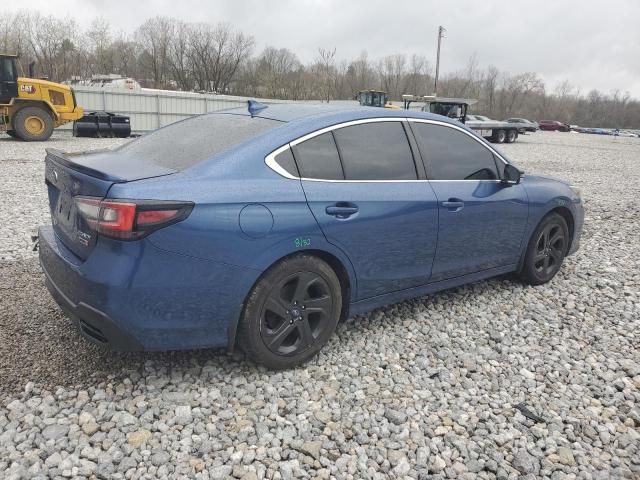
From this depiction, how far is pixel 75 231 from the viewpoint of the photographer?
280 centimetres

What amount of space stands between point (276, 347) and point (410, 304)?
1.58 meters

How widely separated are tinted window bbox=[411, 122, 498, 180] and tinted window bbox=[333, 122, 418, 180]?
0.64ft

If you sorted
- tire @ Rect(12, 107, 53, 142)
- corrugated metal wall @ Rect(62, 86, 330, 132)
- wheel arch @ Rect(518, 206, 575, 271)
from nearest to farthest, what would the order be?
1. wheel arch @ Rect(518, 206, 575, 271)
2. tire @ Rect(12, 107, 53, 142)
3. corrugated metal wall @ Rect(62, 86, 330, 132)

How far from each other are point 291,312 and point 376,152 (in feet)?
4.01

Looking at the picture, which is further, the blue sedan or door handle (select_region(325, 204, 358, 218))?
door handle (select_region(325, 204, 358, 218))

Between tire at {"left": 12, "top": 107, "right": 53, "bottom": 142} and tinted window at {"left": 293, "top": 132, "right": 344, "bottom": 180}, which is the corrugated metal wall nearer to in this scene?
tire at {"left": 12, "top": 107, "right": 53, "bottom": 142}

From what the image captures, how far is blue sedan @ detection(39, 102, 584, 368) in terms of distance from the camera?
2.58 metres

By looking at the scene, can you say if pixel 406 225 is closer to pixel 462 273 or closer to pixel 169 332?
pixel 462 273

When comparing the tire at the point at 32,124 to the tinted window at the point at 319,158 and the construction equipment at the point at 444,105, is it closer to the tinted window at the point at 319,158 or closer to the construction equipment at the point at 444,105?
the construction equipment at the point at 444,105

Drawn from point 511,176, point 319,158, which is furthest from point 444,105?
point 319,158

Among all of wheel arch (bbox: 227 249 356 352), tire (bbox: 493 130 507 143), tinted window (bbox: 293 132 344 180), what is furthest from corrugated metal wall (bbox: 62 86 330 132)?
wheel arch (bbox: 227 249 356 352)

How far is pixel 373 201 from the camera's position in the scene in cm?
327

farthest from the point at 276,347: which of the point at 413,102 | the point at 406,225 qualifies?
the point at 413,102

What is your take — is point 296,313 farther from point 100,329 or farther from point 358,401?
point 100,329
